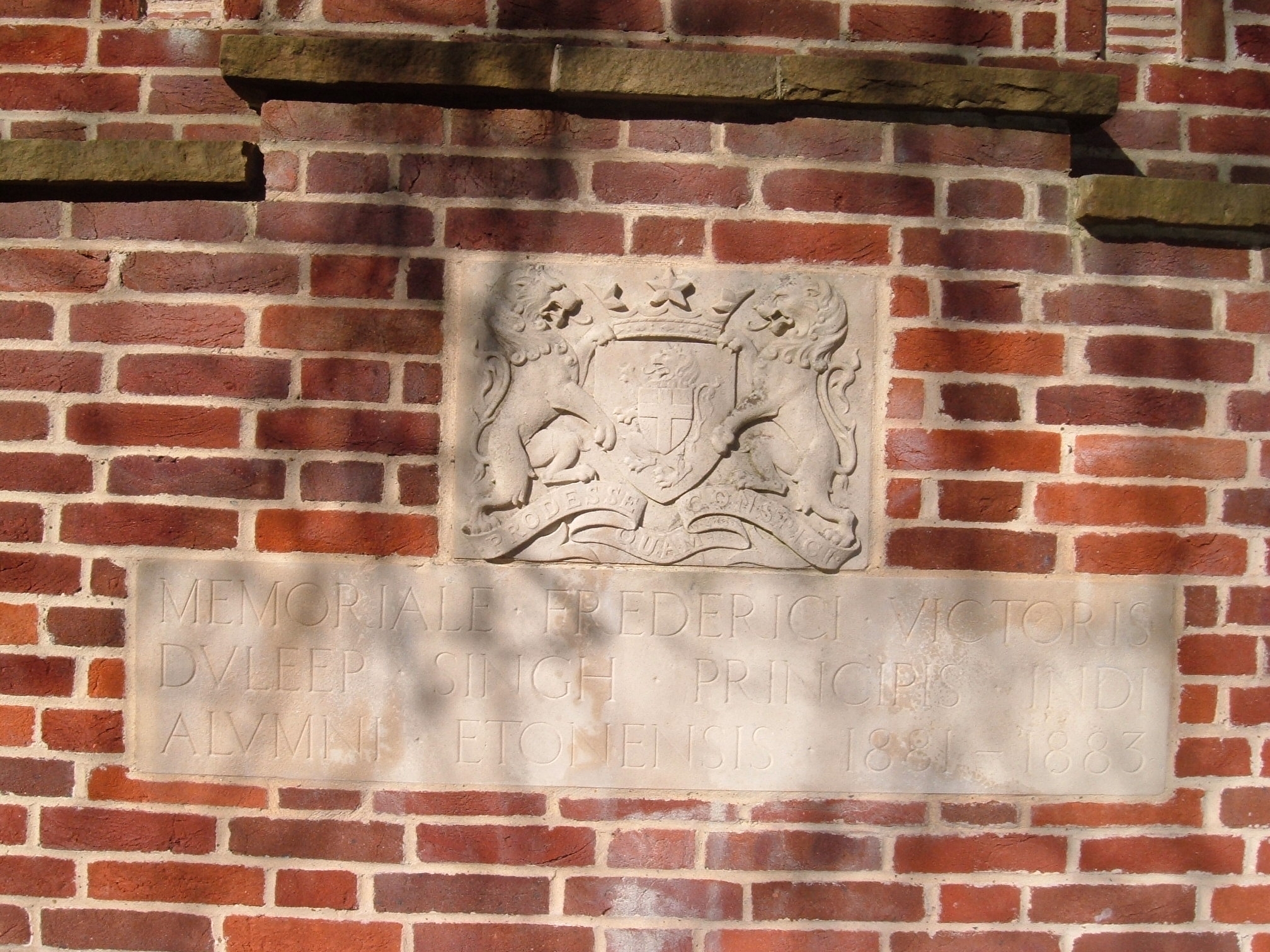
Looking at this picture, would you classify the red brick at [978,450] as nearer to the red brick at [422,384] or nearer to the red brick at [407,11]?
the red brick at [422,384]

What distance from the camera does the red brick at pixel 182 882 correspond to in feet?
5.70

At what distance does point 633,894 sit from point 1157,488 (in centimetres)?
129

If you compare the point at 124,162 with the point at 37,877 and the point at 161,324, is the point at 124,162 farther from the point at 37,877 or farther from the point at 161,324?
the point at 37,877

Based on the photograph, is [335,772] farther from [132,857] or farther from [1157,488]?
[1157,488]

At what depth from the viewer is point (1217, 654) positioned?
1.76m

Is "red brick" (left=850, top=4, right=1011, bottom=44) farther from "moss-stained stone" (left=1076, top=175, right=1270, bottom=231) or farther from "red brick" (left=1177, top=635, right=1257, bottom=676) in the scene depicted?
"red brick" (left=1177, top=635, right=1257, bottom=676)

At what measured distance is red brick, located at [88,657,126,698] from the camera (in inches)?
68.2

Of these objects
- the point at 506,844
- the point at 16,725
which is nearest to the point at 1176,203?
the point at 506,844

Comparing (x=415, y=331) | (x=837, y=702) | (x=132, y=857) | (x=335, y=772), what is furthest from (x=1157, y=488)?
(x=132, y=857)

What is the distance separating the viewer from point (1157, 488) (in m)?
1.76

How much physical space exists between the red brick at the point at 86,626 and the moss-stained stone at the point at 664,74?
4.33 ft

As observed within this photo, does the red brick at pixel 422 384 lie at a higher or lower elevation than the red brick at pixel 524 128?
lower

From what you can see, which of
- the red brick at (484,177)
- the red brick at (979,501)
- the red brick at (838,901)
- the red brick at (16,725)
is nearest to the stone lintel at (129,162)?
the red brick at (484,177)

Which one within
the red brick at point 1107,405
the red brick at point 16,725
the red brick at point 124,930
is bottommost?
the red brick at point 124,930
